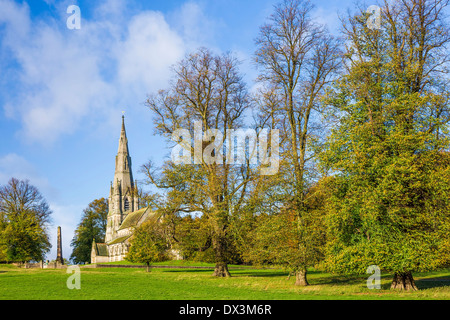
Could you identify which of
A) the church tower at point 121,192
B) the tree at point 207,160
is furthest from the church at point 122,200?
the tree at point 207,160

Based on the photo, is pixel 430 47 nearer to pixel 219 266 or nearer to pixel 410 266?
pixel 410 266

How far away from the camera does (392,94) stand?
20578 millimetres

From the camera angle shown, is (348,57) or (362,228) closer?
(362,228)

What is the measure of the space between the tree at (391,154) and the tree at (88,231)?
82453mm

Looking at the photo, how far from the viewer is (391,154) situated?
19.6 metres

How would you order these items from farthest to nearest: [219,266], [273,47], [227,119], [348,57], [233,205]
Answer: [227,119]
[219,266]
[233,205]
[273,47]
[348,57]

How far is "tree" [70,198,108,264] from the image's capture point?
92.6 m

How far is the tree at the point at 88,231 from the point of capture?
9262cm

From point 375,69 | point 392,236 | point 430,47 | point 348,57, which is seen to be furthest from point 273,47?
point 392,236

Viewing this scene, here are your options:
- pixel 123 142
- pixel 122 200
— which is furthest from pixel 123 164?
pixel 122 200

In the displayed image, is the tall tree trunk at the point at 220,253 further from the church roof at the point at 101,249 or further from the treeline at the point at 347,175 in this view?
the church roof at the point at 101,249

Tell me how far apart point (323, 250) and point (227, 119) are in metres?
14.5

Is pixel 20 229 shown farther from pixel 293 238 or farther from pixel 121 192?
pixel 121 192

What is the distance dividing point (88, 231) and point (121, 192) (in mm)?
23124
